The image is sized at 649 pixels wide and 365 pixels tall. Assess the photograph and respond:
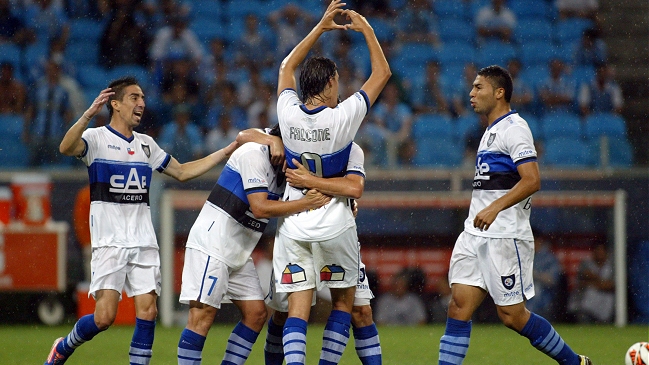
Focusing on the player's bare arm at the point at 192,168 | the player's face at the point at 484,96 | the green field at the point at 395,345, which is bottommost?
the green field at the point at 395,345

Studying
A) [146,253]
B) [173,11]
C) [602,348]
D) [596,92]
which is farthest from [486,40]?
[146,253]

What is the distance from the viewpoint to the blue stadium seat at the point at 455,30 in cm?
1372

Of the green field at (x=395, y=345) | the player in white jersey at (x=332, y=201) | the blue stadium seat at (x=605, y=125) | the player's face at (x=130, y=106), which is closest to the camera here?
the player in white jersey at (x=332, y=201)

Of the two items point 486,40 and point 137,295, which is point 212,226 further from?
point 486,40

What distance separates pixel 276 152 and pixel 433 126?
6892mm

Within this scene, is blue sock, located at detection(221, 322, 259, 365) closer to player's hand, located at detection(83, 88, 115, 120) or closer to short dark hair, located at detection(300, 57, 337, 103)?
short dark hair, located at detection(300, 57, 337, 103)

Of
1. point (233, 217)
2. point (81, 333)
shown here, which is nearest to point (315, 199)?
point (233, 217)

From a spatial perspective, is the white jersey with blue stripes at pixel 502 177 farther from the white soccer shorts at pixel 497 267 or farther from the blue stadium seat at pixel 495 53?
the blue stadium seat at pixel 495 53

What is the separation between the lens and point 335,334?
16.4 ft

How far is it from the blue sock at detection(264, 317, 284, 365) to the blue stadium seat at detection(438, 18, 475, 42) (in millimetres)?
9067

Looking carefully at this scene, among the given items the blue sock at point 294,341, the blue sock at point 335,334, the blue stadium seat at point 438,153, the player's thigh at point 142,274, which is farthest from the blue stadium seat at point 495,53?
the blue sock at point 294,341

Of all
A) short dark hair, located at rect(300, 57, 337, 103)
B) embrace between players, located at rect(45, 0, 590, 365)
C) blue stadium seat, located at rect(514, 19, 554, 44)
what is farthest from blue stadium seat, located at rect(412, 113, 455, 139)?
short dark hair, located at rect(300, 57, 337, 103)

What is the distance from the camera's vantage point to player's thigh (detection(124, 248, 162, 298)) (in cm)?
566

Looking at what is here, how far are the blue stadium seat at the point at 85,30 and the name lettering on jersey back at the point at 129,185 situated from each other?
7803 millimetres
